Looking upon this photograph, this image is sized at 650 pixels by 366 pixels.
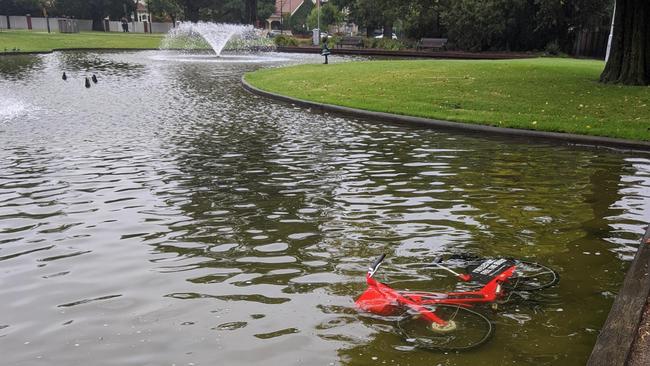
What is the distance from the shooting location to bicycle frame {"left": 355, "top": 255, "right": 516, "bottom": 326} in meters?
4.53

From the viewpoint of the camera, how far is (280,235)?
20.5 ft

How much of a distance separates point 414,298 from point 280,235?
81.8 inches

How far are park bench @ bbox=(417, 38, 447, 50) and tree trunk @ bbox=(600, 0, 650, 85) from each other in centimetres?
2636

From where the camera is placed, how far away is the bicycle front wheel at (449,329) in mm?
4070

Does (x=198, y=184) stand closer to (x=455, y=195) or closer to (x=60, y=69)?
(x=455, y=195)

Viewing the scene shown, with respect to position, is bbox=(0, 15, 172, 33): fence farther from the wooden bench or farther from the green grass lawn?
the green grass lawn

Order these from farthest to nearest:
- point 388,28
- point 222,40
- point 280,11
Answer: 1. point 280,11
2. point 388,28
3. point 222,40

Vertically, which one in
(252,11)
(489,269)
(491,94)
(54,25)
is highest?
(252,11)

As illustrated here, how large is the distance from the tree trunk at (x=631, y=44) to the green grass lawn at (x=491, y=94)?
77 cm

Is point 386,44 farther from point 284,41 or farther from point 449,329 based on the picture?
point 449,329

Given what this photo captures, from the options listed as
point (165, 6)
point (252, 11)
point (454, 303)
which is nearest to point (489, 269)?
point (454, 303)

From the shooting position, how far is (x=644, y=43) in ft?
55.6

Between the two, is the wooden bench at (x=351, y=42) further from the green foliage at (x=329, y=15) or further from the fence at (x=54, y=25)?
the fence at (x=54, y=25)

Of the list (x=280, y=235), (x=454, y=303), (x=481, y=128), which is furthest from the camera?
(x=481, y=128)
